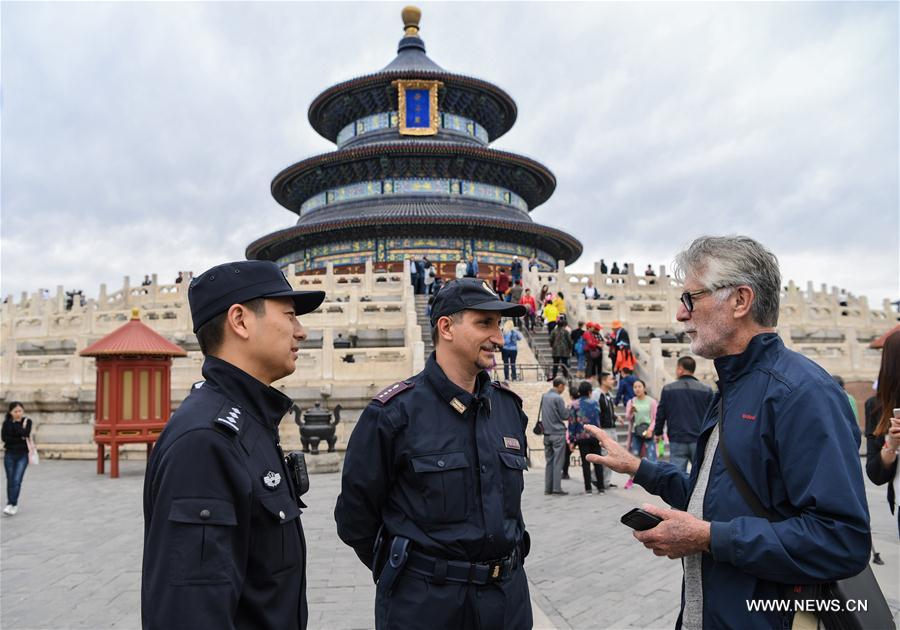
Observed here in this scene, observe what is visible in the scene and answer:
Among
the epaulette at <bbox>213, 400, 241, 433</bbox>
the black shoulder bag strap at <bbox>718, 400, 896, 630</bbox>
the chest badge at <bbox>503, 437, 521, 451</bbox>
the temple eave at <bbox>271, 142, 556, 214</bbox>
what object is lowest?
the black shoulder bag strap at <bbox>718, 400, 896, 630</bbox>

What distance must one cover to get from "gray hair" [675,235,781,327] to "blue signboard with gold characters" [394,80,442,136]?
1375 inches

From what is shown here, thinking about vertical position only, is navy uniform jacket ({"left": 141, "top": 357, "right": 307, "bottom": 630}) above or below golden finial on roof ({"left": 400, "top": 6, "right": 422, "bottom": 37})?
below

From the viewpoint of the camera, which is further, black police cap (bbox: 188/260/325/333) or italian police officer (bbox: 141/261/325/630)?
black police cap (bbox: 188/260/325/333)

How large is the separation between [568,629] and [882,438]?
261 cm

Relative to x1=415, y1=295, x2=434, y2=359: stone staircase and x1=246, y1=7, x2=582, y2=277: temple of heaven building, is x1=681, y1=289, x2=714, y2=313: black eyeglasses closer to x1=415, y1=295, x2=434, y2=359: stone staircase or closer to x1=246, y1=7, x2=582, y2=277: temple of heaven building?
x1=415, y1=295, x2=434, y2=359: stone staircase

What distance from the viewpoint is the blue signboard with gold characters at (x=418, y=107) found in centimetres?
3619

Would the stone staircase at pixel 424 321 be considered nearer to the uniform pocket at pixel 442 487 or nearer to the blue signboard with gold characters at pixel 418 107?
the uniform pocket at pixel 442 487

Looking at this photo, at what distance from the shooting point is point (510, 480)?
125 inches

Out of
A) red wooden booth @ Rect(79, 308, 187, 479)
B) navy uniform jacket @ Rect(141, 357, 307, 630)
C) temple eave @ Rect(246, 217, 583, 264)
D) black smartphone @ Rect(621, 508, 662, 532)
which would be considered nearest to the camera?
navy uniform jacket @ Rect(141, 357, 307, 630)

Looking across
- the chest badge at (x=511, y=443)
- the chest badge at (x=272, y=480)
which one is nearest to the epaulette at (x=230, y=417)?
the chest badge at (x=272, y=480)

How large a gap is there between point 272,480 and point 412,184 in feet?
111

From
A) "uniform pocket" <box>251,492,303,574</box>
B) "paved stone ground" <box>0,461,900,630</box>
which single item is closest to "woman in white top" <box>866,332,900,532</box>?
"paved stone ground" <box>0,461,900,630</box>

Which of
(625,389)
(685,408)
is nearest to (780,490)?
(685,408)

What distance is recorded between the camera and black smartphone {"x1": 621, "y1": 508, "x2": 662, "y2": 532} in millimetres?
2320
